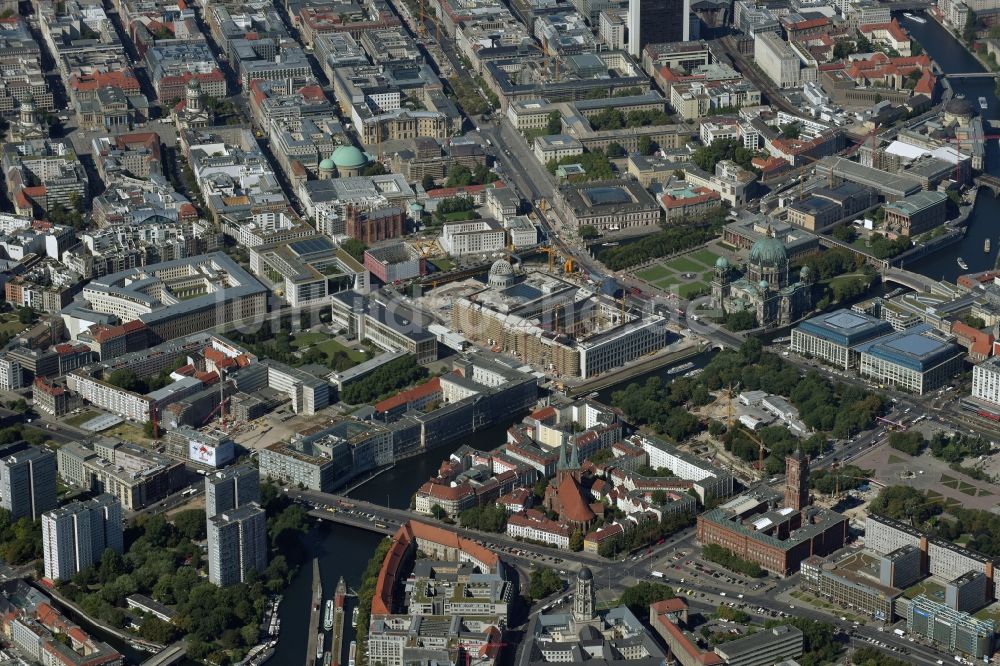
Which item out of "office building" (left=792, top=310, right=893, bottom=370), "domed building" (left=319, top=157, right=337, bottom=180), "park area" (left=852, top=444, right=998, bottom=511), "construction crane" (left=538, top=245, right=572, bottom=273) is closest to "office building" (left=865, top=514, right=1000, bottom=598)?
"park area" (left=852, top=444, right=998, bottom=511)

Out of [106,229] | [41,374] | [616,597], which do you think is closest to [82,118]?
[106,229]

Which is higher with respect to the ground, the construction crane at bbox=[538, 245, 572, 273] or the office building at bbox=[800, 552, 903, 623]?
the construction crane at bbox=[538, 245, 572, 273]

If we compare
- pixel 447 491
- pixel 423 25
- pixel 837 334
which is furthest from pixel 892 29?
pixel 447 491

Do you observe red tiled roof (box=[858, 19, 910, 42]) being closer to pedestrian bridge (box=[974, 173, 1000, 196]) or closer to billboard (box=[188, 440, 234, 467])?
pedestrian bridge (box=[974, 173, 1000, 196])

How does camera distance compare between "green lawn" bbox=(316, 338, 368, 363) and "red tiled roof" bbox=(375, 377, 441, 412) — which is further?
"green lawn" bbox=(316, 338, 368, 363)

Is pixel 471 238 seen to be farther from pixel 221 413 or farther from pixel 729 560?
pixel 729 560

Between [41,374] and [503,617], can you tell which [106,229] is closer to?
[41,374]
